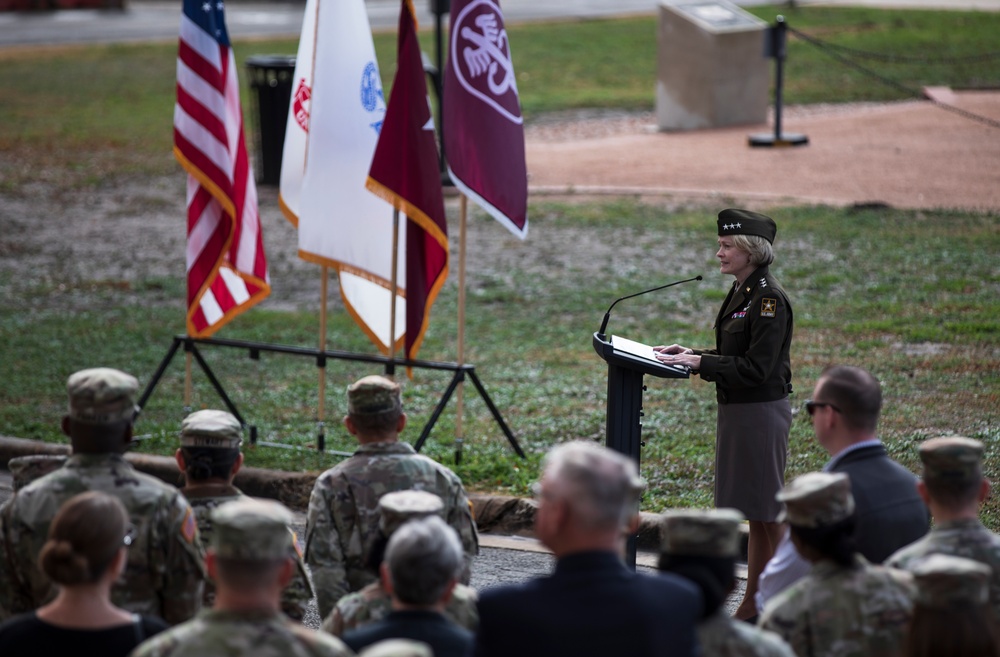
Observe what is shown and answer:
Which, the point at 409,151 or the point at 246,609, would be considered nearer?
the point at 246,609

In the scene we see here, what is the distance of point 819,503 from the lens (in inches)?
165

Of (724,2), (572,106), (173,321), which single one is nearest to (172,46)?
(572,106)

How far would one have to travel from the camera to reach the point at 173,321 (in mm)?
12477

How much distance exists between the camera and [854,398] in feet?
16.3

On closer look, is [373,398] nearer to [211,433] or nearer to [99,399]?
[211,433]

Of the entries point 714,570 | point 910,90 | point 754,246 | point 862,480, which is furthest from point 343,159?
point 910,90

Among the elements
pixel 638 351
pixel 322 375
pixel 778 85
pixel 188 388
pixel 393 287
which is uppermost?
pixel 638 351

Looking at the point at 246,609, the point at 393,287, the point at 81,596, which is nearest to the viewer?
the point at 246,609

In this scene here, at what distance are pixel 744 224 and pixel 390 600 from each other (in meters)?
2.86

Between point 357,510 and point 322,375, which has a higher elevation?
point 357,510

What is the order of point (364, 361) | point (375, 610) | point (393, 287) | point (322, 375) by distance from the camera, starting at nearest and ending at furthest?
1. point (375, 610)
2. point (393, 287)
3. point (364, 361)
4. point (322, 375)

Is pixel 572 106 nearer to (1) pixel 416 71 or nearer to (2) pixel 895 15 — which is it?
(2) pixel 895 15

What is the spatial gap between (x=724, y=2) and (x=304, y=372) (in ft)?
44.1

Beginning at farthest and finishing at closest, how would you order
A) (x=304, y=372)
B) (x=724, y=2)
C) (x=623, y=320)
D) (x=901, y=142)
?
(x=724, y=2), (x=901, y=142), (x=623, y=320), (x=304, y=372)
